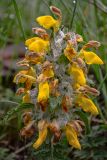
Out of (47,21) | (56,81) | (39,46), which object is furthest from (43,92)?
(47,21)

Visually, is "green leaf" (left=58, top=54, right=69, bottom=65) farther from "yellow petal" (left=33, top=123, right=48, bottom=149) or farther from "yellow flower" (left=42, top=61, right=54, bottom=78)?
"yellow petal" (left=33, top=123, right=48, bottom=149)

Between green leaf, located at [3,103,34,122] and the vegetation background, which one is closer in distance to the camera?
green leaf, located at [3,103,34,122]

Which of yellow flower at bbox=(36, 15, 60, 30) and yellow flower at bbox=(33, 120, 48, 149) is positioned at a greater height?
yellow flower at bbox=(36, 15, 60, 30)

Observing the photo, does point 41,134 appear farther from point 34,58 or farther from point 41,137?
point 34,58

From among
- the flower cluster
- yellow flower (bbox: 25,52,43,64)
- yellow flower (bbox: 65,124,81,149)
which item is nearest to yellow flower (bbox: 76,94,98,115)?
the flower cluster

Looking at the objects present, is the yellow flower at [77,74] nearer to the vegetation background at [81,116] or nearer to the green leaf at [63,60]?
the green leaf at [63,60]

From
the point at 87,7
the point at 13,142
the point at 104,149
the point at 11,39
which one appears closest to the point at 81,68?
the point at 104,149


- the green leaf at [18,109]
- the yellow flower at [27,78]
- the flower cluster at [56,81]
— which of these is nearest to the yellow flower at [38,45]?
the flower cluster at [56,81]
